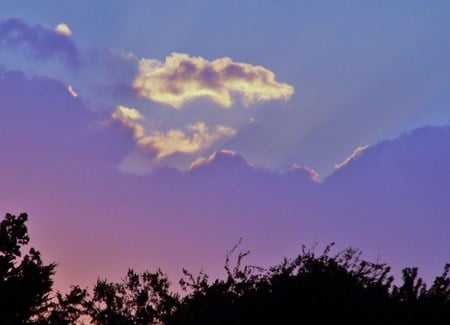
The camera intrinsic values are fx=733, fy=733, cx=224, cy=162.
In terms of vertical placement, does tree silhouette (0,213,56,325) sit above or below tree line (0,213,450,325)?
above

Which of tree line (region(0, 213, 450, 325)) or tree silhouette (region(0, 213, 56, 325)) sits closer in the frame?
tree line (region(0, 213, 450, 325))

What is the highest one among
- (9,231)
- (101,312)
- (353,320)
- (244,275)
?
(9,231)

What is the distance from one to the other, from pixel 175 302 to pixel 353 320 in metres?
28.4

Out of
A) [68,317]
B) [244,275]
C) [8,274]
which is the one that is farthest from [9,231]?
[244,275]

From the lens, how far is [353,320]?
31172 millimetres

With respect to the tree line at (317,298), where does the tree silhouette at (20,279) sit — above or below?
above

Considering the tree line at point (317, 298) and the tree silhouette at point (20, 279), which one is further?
the tree silhouette at point (20, 279)

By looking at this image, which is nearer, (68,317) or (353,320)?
(353,320)

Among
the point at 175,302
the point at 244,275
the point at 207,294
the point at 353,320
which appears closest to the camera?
the point at 353,320

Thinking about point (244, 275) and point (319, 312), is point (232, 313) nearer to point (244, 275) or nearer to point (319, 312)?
point (319, 312)

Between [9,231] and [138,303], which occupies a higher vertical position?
[9,231]

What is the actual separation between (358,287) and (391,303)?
1.93 meters

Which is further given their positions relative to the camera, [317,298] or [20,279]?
[20,279]

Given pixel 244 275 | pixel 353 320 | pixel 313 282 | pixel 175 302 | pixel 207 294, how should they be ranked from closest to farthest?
pixel 353 320 < pixel 313 282 < pixel 244 275 < pixel 207 294 < pixel 175 302
